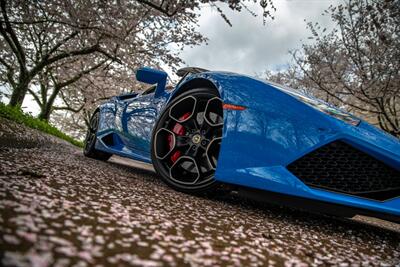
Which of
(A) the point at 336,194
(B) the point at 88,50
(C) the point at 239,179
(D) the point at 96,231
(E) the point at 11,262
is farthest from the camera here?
(B) the point at 88,50

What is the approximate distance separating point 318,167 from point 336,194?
184 mm

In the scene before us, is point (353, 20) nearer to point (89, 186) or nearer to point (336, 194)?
point (336, 194)

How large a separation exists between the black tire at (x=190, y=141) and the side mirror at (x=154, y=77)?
2.18ft

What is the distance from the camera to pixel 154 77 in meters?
3.25

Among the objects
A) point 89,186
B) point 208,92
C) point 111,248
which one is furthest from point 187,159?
point 111,248

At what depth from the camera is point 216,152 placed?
245 cm

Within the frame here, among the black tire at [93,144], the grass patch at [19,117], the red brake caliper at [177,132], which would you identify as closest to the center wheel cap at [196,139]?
the red brake caliper at [177,132]

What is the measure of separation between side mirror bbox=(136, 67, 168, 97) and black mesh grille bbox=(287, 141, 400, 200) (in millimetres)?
1783

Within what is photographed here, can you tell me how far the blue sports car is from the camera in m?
1.90

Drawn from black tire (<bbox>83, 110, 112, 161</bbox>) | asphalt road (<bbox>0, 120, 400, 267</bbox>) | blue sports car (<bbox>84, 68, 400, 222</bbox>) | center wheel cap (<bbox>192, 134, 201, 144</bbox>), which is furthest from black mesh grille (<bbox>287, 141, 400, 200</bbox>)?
black tire (<bbox>83, 110, 112, 161</bbox>)

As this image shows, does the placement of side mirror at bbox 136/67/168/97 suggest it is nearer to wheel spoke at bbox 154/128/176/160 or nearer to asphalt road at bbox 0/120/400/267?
wheel spoke at bbox 154/128/176/160

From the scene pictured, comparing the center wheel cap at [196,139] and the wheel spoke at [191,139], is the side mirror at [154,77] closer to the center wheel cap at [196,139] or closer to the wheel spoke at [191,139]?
the wheel spoke at [191,139]

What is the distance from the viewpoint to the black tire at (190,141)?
2.41 m

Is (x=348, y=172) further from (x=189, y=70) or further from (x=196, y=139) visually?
(x=189, y=70)
